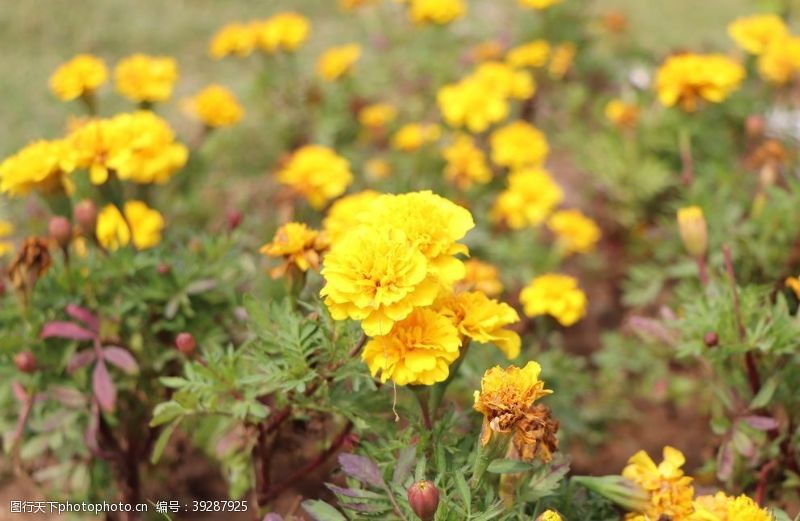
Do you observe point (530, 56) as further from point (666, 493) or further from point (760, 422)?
point (666, 493)

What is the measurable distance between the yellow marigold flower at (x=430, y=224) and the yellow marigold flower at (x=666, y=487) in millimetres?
451

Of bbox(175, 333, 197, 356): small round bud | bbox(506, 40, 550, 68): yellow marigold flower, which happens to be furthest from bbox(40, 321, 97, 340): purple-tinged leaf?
bbox(506, 40, 550, 68): yellow marigold flower

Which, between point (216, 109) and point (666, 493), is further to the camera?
point (216, 109)

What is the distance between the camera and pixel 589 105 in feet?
11.3

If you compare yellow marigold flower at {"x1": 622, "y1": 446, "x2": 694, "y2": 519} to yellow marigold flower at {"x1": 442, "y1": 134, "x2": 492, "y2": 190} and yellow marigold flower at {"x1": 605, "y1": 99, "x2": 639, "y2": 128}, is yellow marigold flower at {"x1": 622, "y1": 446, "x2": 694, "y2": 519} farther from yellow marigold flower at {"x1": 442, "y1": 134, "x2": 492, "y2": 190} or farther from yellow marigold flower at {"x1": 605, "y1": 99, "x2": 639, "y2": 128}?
yellow marigold flower at {"x1": 605, "y1": 99, "x2": 639, "y2": 128}

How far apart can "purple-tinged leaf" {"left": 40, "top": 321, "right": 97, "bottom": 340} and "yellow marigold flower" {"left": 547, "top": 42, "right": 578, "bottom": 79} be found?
2.21m

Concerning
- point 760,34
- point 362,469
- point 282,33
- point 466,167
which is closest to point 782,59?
point 760,34

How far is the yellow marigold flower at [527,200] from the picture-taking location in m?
2.49

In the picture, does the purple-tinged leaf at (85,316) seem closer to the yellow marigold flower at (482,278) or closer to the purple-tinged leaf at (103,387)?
the purple-tinged leaf at (103,387)

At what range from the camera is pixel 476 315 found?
1184 mm

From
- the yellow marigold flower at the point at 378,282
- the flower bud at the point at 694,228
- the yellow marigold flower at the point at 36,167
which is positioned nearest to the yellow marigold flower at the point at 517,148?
A: the flower bud at the point at 694,228

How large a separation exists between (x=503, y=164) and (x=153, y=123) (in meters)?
1.28

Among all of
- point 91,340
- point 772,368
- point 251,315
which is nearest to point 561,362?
point 772,368

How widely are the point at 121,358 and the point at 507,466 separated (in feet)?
2.72
